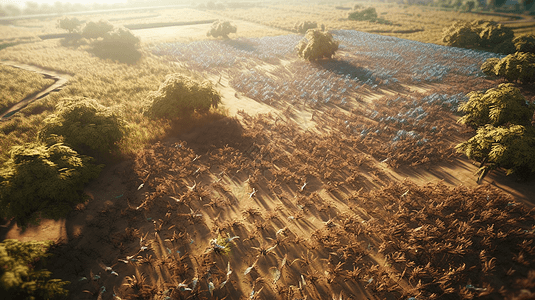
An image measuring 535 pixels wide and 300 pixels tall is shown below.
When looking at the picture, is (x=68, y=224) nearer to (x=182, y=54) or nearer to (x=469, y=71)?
(x=182, y=54)

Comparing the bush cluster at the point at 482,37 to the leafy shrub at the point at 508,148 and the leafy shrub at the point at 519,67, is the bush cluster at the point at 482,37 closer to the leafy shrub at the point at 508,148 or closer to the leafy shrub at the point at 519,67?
the leafy shrub at the point at 519,67

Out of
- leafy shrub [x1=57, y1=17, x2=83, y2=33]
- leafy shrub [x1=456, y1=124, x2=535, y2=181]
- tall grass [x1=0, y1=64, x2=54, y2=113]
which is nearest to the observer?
leafy shrub [x1=456, y1=124, x2=535, y2=181]

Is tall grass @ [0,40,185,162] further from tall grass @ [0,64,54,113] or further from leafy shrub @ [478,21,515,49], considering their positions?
leafy shrub @ [478,21,515,49]

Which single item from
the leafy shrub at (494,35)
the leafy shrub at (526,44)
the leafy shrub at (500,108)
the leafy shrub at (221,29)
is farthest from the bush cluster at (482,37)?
the leafy shrub at (221,29)

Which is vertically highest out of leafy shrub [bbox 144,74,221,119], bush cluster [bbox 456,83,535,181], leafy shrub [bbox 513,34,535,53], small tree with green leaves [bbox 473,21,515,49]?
small tree with green leaves [bbox 473,21,515,49]

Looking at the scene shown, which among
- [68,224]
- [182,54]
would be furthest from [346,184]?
[182,54]

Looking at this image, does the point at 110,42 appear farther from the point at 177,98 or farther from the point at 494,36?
the point at 494,36

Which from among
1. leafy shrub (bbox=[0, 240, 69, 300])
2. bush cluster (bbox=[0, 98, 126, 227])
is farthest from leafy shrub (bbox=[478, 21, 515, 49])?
leafy shrub (bbox=[0, 240, 69, 300])
